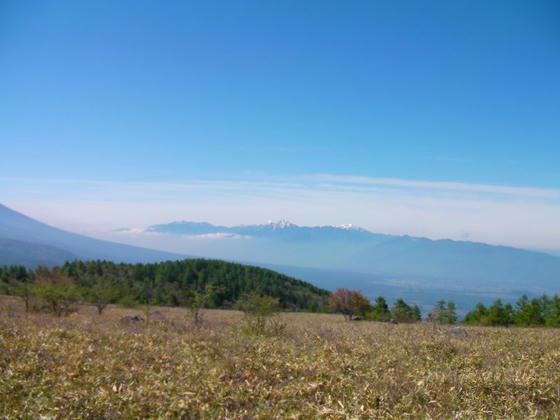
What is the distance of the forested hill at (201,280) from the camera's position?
8931 centimetres

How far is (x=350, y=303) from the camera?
68.5 m

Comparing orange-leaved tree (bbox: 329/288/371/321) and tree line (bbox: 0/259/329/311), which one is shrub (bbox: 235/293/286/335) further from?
tree line (bbox: 0/259/329/311)

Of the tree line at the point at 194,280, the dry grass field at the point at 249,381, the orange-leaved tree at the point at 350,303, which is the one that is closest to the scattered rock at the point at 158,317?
the dry grass field at the point at 249,381

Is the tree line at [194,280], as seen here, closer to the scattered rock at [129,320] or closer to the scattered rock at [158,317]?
the scattered rock at [158,317]

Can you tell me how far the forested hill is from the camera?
293ft

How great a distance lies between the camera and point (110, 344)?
37.4ft

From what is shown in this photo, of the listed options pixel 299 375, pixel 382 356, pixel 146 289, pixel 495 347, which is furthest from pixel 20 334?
pixel 146 289

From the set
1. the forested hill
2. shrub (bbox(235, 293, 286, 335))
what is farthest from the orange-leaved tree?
shrub (bbox(235, 293, 286, 335))

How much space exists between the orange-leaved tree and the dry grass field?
56.9m

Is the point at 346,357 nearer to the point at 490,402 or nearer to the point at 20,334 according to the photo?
the point at 490,402

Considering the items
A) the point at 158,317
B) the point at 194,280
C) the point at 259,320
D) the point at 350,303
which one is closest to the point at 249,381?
the point at 259,320

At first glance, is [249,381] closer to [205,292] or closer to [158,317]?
[158,317]

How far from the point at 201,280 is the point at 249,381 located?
97798 mm

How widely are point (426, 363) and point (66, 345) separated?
11145 millimetres
